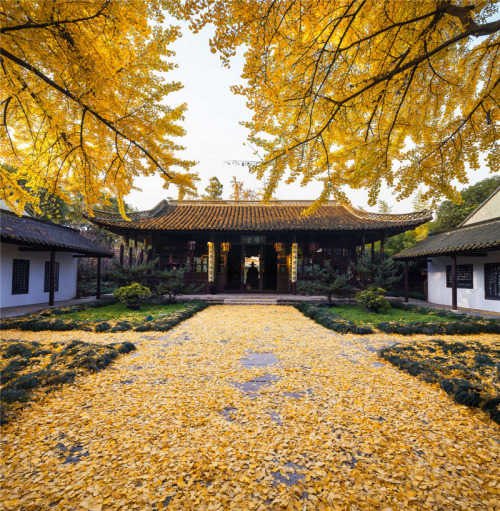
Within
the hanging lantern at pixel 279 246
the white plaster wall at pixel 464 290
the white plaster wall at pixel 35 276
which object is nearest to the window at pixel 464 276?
the white plaster wall at pixel 464 290

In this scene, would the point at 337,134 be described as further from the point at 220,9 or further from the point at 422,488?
the point at 422,488

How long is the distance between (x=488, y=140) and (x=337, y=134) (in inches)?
67.8

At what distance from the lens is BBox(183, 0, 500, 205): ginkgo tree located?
2.70 meters

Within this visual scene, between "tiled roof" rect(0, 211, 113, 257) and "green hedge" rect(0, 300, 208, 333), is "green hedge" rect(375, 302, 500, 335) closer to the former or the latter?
"green hedge" rect(0, 300, 208, 333)

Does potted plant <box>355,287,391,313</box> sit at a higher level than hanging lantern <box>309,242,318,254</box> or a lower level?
lower

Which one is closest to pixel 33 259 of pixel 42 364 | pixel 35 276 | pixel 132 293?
pixel 35 276

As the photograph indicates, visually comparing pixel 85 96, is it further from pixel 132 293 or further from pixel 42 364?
pixel 132 293

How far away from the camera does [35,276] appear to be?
1061cm

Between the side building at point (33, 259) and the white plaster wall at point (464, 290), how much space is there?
51.2ft

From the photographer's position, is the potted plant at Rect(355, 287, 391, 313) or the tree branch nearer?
the tree branch

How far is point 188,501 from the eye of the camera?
166 centimetres

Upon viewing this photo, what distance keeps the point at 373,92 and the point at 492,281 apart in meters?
10.0

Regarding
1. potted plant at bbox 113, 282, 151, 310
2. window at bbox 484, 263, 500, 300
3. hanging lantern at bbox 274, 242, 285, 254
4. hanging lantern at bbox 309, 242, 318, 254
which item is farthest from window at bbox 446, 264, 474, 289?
potted plant at bbox 113, 282, 151, 310

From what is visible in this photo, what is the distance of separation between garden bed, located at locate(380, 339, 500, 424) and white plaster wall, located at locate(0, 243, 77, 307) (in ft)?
39.4
